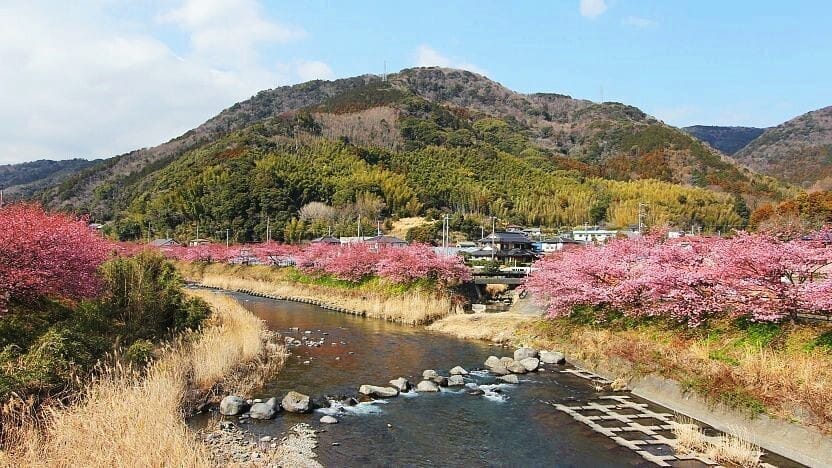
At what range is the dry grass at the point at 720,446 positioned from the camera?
428 inches

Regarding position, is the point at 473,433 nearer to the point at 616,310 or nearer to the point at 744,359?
the point at 744,359

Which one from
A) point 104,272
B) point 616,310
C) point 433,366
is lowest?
point 433,366

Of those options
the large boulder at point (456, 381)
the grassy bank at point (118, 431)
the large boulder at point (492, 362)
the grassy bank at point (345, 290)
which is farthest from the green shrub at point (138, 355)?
the grassy bank at point (345, 290)

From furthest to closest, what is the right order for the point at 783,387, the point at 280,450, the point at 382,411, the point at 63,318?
the point at 63,318, the point at 382,411, the point at 783,387, the point at 280,450

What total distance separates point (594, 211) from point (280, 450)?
9000 cm

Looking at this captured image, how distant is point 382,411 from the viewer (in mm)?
14344

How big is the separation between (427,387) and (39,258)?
11217 millimetres

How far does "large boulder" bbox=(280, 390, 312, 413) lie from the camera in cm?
1391

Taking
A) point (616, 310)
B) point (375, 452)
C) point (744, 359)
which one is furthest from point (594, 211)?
point (375, 452)

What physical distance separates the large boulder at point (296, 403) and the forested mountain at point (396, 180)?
6313 centimetres

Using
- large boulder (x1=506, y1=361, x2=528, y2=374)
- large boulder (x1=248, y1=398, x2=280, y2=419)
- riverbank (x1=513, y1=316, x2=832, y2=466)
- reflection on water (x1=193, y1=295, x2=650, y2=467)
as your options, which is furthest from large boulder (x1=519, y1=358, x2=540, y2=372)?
large boulder (x1=248, y1=398, x2=280, y2=419)

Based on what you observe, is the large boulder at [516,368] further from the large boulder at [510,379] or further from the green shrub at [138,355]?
the green shrub at [138,355]

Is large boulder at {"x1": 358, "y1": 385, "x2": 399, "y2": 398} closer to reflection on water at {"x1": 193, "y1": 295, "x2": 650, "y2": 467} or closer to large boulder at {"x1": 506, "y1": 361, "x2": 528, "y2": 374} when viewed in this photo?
reflection on water at {"x1": 193, "y1": 295, "x2": 650, "y2": 467}

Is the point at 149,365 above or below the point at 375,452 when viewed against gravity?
above
